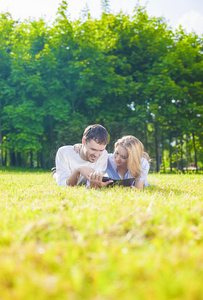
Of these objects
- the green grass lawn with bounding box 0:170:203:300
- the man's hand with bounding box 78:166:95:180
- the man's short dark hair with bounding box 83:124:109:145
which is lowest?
the green grass lawn with bounding box 0:170:203:300

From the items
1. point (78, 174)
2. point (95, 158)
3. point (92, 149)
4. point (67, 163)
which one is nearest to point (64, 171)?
point (67, 163)

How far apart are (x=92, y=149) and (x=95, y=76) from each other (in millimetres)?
17833

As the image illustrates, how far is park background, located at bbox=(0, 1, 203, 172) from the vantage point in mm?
22000

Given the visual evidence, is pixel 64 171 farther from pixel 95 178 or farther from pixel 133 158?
pixel 133 158

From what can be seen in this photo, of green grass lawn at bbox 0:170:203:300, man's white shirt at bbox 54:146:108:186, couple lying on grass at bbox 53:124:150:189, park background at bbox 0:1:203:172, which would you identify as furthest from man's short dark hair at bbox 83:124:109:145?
park background at bbox 0:1:203:172

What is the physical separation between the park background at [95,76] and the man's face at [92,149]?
1496 centimetres

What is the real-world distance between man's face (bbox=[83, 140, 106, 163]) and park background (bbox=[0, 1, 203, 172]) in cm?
Result: 1496

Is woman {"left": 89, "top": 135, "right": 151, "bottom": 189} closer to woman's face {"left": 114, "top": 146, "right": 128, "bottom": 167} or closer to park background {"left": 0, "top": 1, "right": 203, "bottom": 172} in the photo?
woman's face {"left": 114, "top": 146, "right": 128, "bottom": 167}

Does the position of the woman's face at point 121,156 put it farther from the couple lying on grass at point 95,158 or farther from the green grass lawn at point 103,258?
the green grass lawn at point 103,258

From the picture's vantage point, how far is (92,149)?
19.4 ft

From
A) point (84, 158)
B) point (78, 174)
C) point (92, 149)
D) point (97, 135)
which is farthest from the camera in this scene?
point (84, 158)

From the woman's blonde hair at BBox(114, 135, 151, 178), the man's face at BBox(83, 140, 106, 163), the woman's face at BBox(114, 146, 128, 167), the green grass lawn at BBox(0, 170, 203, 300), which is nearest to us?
the green grass lawn at BBox(0, 170, 203, 300)

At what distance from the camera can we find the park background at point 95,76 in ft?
72.2

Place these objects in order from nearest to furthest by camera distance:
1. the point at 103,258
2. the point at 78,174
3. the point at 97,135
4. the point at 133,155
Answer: the point at 103,258 < the point at 97,135 < the point at 78,174 < the point at 133,155
